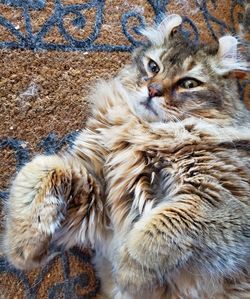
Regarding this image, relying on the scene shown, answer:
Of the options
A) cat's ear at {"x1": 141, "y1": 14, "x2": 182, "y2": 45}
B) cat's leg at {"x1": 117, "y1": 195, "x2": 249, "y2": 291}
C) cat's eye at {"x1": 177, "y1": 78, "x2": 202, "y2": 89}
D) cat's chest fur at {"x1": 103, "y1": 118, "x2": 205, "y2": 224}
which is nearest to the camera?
cat's leg at {"x1": 117, "y1": 195, "x2": 249, "y2": 291}

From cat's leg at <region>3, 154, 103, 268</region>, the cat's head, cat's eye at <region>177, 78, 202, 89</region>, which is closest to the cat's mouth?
the cat's head

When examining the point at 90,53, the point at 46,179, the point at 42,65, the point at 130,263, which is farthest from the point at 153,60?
the point at 130,263

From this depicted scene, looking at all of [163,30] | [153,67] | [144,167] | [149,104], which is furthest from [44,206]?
[163,30]

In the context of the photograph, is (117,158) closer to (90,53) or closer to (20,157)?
(20,157)

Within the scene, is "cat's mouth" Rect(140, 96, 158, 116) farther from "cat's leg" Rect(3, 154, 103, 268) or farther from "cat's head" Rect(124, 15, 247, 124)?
"cat's leg" Rect(3, 154, 103, 268)

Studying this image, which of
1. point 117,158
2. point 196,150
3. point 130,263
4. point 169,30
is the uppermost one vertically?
point 169,30

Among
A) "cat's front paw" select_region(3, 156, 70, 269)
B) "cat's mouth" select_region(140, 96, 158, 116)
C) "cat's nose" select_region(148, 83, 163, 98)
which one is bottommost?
"cat's front paw" select_region(3, 156, 70, 269)

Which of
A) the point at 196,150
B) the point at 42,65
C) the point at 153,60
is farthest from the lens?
the point at 42,65

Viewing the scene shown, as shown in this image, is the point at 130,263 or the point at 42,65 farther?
the point at 42,65
